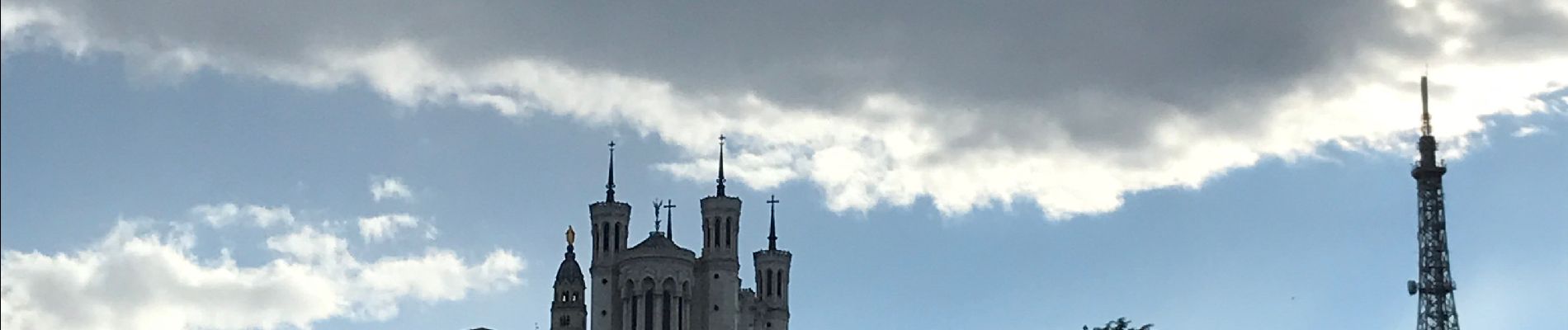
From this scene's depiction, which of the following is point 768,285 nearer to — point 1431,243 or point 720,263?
point 720,263

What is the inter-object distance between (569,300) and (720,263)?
12604 mm

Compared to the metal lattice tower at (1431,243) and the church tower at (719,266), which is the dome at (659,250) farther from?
the metal lattice tower at (1431,243)

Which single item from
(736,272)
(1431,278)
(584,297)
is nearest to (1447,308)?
(1431,278)

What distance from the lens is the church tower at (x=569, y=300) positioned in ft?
596

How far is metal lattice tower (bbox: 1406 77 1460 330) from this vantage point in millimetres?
168750

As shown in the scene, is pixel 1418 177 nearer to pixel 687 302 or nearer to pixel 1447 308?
pixel 1447 308

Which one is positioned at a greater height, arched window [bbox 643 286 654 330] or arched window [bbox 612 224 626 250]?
arched window [bbox 612 224 626 250]

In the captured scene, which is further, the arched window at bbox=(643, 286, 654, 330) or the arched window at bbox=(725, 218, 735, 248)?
the arched window at bbox=(725, 218, 735, 248)

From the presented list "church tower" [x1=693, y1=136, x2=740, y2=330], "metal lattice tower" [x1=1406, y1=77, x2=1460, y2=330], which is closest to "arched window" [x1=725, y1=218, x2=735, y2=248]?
"church tower" [x1=693, y1=136, x2=740, y2=330]

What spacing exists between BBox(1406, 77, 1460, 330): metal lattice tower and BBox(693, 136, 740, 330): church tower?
50.9 m

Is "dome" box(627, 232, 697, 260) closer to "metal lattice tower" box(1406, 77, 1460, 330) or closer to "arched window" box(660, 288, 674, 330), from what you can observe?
"arched window" box(660, 288, 674, 330)

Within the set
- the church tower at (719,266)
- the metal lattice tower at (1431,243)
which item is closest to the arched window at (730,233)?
the church tower at (719,266)

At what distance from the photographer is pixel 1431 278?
17000cm

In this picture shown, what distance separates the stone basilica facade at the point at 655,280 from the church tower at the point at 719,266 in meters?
0.06
